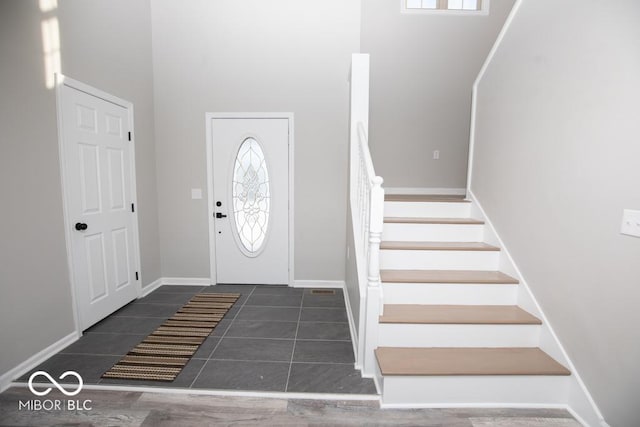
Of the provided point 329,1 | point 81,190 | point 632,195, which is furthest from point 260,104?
point 632,195

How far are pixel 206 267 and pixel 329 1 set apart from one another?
3.52m

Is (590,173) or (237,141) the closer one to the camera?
(590,173)

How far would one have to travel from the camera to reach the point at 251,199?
3.73 m

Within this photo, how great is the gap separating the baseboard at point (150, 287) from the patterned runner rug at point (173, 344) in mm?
617

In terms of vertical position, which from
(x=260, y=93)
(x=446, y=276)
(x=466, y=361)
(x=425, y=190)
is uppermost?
(x=260, y=93)

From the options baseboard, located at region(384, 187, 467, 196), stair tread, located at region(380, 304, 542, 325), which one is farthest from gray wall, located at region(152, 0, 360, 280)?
stair tread, located at region(380, 304, 542, 325)

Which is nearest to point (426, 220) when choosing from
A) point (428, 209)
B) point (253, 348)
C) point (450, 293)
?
point (428, 209)

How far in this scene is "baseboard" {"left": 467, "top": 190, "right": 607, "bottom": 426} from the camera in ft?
5.39

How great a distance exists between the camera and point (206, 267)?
382 cm

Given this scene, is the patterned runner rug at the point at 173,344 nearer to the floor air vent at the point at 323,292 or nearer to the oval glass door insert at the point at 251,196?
the oval glass door insert at the point at 251,196

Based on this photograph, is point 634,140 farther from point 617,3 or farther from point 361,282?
point 361,282

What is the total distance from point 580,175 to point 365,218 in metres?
1.28

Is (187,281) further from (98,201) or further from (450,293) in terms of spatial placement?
(450,293)

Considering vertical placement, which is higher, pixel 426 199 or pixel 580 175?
pixel 580 175
